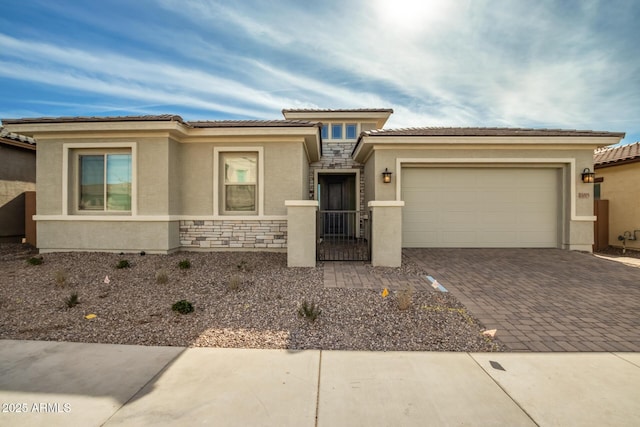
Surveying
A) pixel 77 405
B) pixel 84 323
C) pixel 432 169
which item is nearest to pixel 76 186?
pixel 84 323

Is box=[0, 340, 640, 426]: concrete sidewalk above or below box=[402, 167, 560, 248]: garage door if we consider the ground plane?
below

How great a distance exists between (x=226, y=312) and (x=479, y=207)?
8182 mm

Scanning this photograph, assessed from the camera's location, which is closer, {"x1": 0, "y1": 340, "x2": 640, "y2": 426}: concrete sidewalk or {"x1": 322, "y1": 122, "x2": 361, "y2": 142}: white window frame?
{"x1": 0, "y1": 340, "x2": 640, "y2": 426}: concrete sidewalk

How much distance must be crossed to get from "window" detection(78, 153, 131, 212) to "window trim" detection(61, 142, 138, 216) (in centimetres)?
10

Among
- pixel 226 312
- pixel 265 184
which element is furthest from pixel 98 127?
pixel 226 312

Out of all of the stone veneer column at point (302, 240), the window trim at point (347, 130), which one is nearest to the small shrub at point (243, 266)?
the stone veneer column at point (302, 240)

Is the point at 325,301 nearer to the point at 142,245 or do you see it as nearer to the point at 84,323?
the point at 84,323

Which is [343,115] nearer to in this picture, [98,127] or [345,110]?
[345,110]

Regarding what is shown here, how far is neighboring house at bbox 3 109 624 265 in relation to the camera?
7516 millimetres

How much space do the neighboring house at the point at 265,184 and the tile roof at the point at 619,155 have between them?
2.11 metres

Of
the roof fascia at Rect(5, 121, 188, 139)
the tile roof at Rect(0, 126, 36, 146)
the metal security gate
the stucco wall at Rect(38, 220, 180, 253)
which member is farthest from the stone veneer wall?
the tile roof at Rect(0, 126, 36, 146)

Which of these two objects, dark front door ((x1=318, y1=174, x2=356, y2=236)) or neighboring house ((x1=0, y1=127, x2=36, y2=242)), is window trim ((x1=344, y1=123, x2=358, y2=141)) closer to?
dark front door ((x1=318, y1=174, x2=356, y2=236))

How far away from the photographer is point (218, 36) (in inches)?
355

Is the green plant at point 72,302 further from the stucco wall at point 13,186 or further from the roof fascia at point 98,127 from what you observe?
the stucco wall at point 13,186
